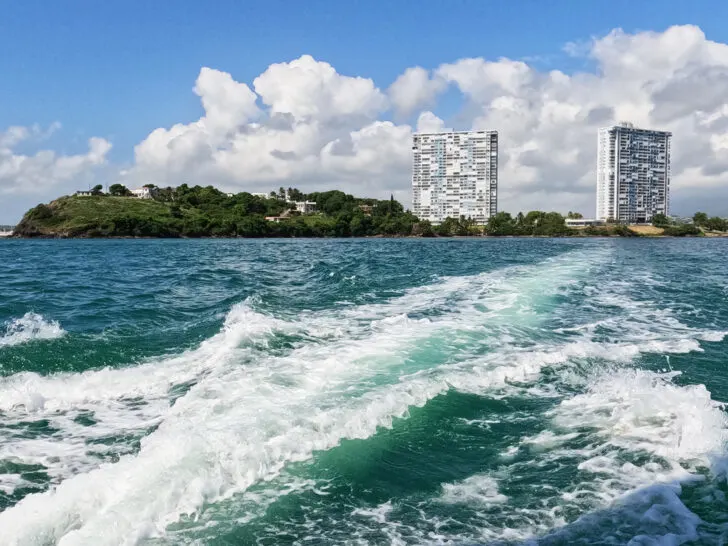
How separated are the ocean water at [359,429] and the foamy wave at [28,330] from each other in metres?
0.08

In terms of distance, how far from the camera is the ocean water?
5.19m

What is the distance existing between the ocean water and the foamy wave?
0.27ft

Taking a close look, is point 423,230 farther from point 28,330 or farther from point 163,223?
point 28,330

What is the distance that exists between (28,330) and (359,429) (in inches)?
381

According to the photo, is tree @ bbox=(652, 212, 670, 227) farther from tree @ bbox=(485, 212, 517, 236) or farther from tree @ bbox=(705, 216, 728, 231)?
tree @ bbox=(485, 212, 517, 236)

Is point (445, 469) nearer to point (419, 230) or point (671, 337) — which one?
point (671, 337)

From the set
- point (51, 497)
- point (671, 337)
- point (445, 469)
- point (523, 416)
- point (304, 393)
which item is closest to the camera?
point (51, 497)

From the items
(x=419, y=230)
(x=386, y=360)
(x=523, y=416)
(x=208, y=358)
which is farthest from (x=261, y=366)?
(x=419, y=230)

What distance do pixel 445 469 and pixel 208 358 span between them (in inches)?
246

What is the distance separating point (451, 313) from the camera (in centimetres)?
1644

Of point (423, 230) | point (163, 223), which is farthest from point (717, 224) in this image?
point (163, 223)

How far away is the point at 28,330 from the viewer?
13.2 metres

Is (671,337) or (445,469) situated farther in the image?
(671,337)

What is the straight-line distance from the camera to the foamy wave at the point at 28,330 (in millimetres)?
12289
